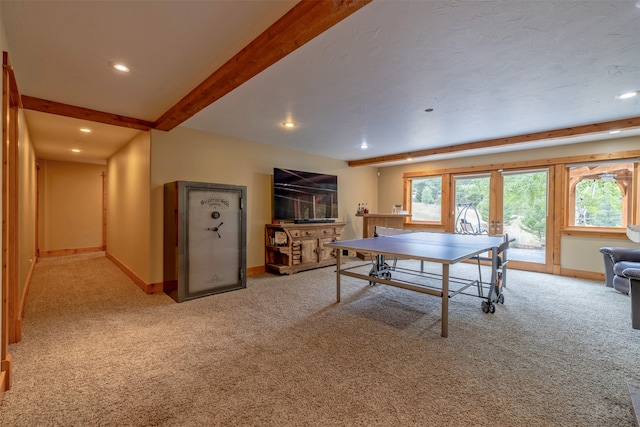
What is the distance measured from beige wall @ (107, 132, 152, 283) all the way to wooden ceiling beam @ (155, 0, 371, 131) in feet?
6.23

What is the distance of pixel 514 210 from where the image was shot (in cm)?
570

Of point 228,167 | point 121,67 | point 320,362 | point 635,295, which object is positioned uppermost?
point 121,67

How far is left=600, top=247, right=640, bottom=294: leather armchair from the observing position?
11.6 feet

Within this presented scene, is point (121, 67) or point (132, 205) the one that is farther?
point (132, 205)

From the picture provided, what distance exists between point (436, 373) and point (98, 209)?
874 centimetres

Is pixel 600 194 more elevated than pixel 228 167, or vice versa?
pixel 228 167

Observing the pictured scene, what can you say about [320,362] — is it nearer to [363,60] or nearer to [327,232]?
[363,60]

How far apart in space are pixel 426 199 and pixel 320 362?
5.78 m

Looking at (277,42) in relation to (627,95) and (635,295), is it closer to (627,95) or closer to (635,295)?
(627,95)

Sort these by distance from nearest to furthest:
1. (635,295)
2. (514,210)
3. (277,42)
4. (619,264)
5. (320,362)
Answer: (277,42) → (320,362) → (635,295) → (619,264) → (514,210)

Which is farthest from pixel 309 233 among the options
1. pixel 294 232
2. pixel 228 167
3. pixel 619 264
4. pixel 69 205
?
pixel 69 205

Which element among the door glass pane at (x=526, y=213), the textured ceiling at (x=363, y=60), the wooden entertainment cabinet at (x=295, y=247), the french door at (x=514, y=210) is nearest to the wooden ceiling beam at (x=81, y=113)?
the textured ceiling at (x=363, y=60)

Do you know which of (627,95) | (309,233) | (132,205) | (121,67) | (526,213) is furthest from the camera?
(526,213)

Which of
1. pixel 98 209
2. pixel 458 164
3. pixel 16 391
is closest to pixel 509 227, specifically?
pixel 458 164
